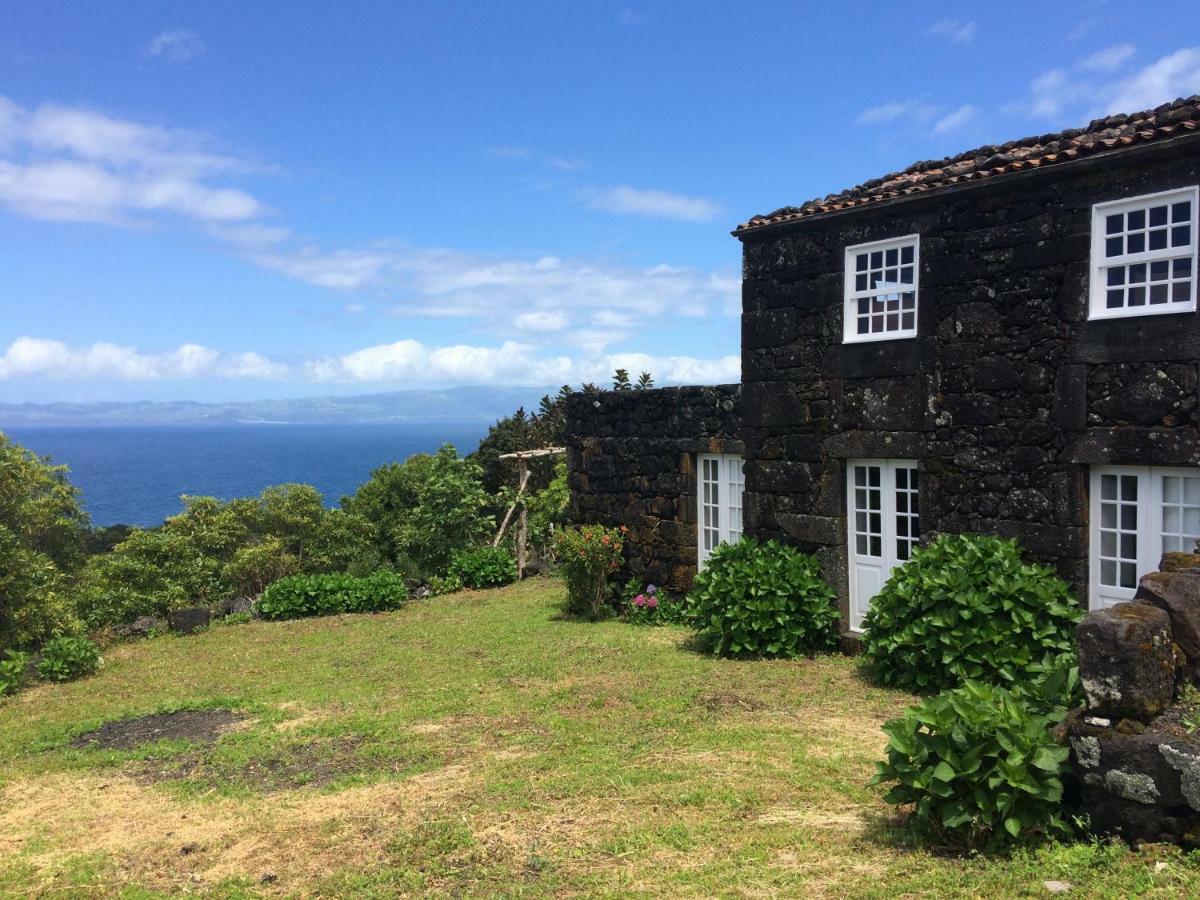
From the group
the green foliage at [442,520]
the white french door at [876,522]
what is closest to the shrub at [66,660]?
the green foliage at [442,520]

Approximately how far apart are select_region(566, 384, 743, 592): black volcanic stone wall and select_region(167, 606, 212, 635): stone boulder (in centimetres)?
677

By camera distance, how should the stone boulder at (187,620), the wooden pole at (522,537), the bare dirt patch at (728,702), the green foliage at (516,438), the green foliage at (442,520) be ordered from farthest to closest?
the green foliage at (516,438) < the green foliage at (442,520) < the wooden pole at (522,537) < the stone boulder at (187,620) < the bare dirt patch at (728,702)

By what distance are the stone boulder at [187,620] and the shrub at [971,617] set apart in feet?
38.0

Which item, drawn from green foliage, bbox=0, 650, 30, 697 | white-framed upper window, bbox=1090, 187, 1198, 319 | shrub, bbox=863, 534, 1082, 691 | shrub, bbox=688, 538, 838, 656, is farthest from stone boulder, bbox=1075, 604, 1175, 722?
green foliage, bbox=0, 650, 30, 697

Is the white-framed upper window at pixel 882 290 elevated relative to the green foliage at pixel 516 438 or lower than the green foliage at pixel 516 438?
elevated

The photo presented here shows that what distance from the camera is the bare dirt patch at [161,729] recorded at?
862cm

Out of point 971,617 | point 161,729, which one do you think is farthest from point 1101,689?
point 161,729

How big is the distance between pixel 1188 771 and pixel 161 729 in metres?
8.93

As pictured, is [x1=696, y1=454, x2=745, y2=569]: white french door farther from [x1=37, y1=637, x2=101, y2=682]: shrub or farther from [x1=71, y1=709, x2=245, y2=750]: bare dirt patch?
[x1=37, y1=637, x2=101, y2=682]: shrub

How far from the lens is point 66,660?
39.9 feet

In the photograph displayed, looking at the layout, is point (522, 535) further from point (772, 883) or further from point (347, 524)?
point (772, 883)

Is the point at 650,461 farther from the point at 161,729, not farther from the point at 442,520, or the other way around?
the point at 161,729

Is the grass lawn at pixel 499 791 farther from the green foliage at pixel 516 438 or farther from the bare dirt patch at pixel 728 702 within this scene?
the green foliage at pixel 516 438

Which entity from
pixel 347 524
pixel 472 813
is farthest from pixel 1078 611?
pixel 347 524
